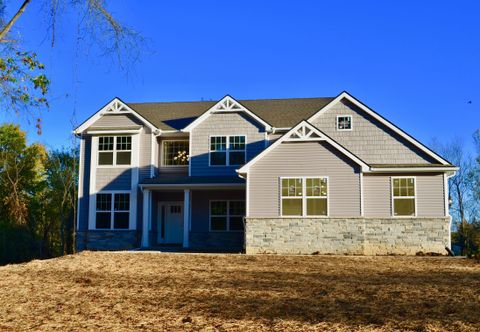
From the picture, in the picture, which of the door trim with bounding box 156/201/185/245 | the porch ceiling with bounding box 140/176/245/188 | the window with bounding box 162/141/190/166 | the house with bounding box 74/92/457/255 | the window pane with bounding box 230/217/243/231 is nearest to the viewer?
the house with bounding box 74/92/457/255

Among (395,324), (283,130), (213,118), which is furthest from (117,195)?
(395,324)

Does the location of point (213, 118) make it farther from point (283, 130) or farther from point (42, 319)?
point (42, 319)

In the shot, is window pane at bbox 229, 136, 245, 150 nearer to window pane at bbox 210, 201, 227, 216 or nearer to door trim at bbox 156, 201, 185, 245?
window pane at bbox 210, 201, 227, 216

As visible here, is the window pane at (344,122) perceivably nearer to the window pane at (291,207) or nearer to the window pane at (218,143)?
the window pane at (291,207)

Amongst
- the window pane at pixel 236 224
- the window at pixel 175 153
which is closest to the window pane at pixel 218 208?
the window pane at pixel 236 224

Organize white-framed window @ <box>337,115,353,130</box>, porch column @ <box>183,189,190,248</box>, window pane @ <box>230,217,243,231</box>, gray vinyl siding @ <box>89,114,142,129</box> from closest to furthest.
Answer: white-framed window @ <box>337,115,353,130</box> → porch column @ <box>183,189,190,248</box> → window pane @ <box>230,217,243,231</box> → gray vinyl siding @ <box>89,114,142,129</box>

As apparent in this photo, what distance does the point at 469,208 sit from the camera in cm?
4594

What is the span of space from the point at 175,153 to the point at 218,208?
346 centimetres

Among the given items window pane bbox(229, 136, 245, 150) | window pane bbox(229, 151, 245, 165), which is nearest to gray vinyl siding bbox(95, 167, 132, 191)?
window pane bbox(229, 151, 245, 165)

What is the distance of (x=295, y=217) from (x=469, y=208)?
3300 cm

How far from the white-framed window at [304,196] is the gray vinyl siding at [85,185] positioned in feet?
32.7

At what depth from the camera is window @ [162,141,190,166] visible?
2400 centimetres

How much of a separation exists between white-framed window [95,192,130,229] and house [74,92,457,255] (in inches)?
1.8

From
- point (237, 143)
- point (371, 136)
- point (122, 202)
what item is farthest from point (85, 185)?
point (371, 136)
